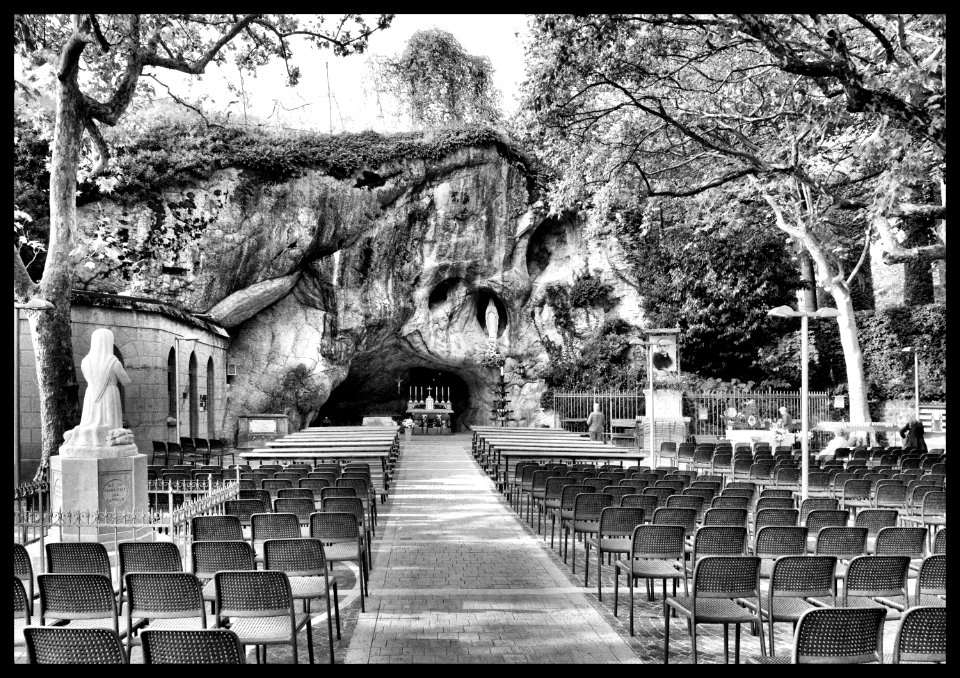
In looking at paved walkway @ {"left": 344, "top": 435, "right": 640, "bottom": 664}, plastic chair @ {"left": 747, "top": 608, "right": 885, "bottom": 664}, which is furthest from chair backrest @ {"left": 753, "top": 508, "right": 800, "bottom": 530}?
plastic chair @ {"left": 747, "top": 608, "right": 885, "bottom": 664}

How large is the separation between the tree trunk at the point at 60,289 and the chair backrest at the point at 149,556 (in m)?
9.44

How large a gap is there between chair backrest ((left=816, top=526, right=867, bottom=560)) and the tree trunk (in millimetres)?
12597

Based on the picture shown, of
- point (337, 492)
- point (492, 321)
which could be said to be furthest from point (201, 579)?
point (492, 321)

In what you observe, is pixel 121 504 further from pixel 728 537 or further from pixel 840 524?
pixel 840 524

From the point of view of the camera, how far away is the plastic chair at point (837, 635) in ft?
13.2

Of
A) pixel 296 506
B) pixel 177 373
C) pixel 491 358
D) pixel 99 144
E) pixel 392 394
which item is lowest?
pixel 392 394

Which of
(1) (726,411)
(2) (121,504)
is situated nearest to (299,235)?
(1) (726,411)

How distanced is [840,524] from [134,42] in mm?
13111

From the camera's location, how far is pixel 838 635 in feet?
13.4

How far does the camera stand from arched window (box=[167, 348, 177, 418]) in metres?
21.1

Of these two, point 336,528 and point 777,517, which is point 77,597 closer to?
point 336,528

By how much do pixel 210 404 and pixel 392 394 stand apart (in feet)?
42.7

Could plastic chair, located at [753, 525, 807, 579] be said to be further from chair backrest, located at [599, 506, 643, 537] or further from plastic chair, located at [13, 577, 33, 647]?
plastic chair, located at [13, 577, 33, 647]

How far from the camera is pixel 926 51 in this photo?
13758 millimetres
